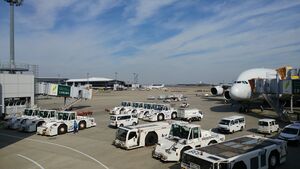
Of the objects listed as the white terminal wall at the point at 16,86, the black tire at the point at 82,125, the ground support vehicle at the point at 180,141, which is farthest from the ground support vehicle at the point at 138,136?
the white terminal wall at the point at 16,86

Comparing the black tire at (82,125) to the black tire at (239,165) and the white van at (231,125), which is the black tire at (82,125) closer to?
the white van at (231,125)

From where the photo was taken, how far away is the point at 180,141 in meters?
19.6

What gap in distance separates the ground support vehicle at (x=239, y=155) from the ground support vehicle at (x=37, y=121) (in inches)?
953

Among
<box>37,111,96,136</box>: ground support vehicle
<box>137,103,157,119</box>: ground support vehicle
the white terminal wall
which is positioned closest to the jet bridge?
<box>137,103,157,119</box>: ground support vehicle

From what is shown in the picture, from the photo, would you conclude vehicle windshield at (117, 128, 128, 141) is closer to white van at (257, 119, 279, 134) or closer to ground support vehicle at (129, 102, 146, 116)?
white van at (257, 119, 279, 134)

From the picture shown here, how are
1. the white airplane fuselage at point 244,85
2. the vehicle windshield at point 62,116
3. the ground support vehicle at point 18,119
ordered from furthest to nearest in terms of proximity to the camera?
the white airplane fuselage at point 244,85 < the ground support vehicle at point 18,119 < the vehicle windshield at point 62,116

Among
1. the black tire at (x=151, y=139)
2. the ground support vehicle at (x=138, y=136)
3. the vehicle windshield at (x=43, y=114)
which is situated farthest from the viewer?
the vehicle windshield at (x=43, y=114)

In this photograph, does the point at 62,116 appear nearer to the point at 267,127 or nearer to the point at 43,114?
the point at 43,114

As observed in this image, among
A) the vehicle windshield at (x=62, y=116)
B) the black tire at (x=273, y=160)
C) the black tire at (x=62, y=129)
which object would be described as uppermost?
the vehicle windshield at (x=62, y=116)

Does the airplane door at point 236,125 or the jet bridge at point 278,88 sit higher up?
the jet bridge at point 278,88

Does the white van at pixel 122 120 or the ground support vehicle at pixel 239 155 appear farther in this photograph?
the white van at pixel 122 120

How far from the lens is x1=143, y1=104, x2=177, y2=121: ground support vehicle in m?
39.4

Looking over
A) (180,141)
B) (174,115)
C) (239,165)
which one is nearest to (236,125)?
(180,141)

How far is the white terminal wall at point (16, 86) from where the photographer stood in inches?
1668
